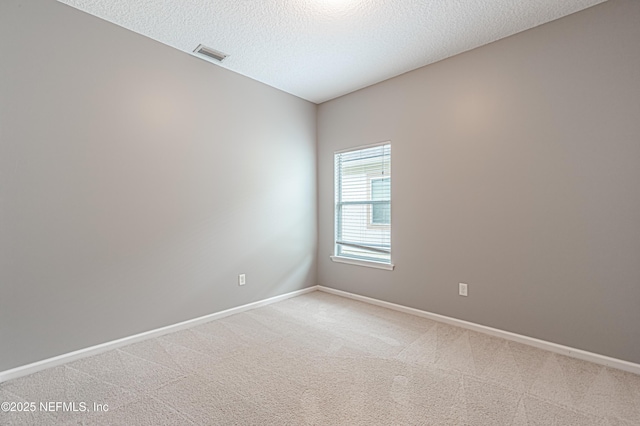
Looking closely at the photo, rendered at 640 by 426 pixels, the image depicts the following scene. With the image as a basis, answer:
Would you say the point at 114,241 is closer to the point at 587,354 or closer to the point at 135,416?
the point at 135,416

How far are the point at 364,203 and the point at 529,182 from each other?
1.83 m

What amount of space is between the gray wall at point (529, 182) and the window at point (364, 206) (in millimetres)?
162

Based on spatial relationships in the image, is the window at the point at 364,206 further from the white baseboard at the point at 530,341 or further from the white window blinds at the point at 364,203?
the white baseboard at the point at 530,341

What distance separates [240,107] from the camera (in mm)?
3461

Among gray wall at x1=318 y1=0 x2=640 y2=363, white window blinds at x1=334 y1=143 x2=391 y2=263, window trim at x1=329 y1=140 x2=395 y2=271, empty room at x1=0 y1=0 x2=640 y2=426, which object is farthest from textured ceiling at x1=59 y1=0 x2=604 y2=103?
white window blinds at x1=334 y1=143 x2=391 y2=263

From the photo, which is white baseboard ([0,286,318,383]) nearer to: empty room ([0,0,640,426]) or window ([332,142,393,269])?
Answer: empty room ([0,0,640,426])

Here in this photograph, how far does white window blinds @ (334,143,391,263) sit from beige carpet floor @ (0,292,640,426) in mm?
1234

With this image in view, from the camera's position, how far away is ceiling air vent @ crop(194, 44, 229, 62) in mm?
2898

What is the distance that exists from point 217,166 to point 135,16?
56.4 inches

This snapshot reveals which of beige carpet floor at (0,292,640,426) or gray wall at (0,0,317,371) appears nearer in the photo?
beige carpet floor at (0,292,640,426)

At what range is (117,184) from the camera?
2545 mm

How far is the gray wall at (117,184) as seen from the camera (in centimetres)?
212

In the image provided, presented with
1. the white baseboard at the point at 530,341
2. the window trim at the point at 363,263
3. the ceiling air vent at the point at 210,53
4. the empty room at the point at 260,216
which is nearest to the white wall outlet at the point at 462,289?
the empty room at the point at 260,216

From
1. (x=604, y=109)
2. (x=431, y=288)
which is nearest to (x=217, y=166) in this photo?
(x=431, y=288)
